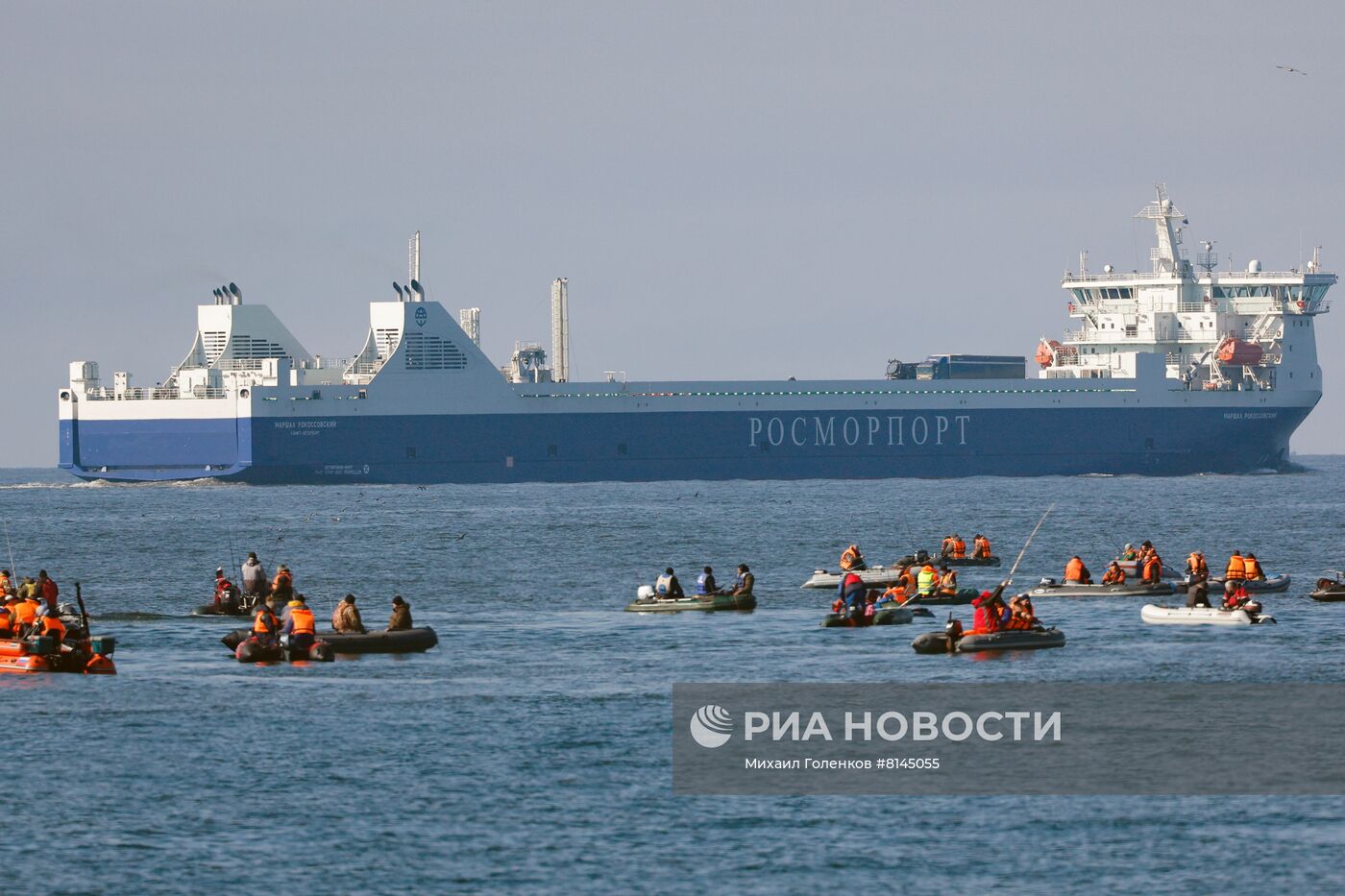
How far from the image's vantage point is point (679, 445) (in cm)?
11062

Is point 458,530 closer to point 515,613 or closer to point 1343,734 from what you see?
point 515,613

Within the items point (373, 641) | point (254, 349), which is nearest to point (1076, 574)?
point (373, 641)

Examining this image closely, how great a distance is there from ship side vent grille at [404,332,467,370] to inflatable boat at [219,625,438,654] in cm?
7007

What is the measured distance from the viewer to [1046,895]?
21031 mm

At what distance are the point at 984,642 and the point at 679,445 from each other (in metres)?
74.8

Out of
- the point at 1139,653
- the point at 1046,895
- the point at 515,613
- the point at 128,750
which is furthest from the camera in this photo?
the point at 515,613

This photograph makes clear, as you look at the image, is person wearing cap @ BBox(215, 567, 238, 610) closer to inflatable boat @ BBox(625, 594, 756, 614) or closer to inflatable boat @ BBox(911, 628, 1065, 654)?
inflatable boat @ BBox(625, 594, 756, 614)

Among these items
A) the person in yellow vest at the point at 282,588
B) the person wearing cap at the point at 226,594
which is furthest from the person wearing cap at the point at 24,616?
the person wearing cap at the point at 226,594

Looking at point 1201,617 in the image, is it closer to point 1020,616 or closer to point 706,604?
point 1020,616

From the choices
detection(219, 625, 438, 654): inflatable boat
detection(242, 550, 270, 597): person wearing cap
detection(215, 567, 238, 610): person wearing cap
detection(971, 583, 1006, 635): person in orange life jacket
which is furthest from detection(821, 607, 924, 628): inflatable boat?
detection(215, 567, 238, 610): person wearing cap

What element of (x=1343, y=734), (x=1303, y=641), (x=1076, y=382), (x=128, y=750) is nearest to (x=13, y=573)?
(x=128, y=750)

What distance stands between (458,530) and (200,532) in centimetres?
990

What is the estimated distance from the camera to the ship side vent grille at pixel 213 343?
111m

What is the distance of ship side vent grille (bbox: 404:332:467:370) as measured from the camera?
107500 millimetres
